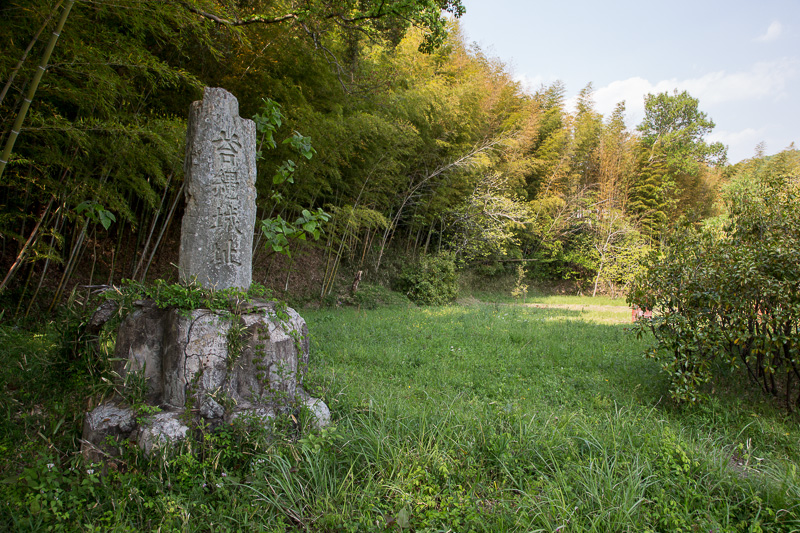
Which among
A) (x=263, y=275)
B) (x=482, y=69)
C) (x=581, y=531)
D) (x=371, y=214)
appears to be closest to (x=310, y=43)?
(x=371, y=214)

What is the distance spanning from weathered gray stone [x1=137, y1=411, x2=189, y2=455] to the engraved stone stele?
0.93 meters

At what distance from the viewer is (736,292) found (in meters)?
3.27

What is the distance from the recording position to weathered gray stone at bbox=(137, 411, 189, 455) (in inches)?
80.1

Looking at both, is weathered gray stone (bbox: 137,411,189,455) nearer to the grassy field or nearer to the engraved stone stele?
the grassy field

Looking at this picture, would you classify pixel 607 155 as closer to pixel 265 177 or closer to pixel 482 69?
pixel 482 69

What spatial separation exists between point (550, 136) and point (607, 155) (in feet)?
11.0

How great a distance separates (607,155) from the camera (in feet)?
57.8

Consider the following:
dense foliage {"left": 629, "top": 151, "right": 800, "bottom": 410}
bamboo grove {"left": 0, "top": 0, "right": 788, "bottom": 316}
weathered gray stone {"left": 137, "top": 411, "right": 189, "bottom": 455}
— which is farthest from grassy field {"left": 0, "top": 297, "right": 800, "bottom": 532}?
bamboo grove {"left": 0, "top": 0, "right": 788, "bottom": 316}

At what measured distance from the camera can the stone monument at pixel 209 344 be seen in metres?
2.18

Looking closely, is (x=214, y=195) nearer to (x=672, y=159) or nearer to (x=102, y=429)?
(x=102, y=429)

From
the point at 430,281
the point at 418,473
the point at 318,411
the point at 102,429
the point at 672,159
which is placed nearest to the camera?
the point at 418,473

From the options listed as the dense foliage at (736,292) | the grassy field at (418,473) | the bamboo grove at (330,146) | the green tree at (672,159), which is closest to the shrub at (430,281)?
the bamboo grove at (330,146)

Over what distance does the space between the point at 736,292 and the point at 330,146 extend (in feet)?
17.9

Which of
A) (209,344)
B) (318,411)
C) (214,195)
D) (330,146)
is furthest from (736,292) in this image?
(330,146)
